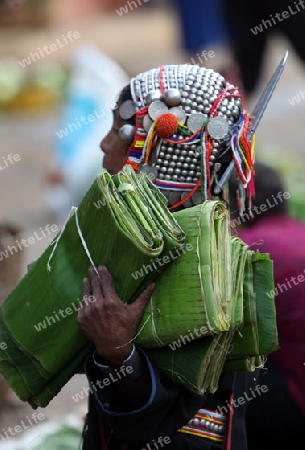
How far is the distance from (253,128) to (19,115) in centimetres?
776

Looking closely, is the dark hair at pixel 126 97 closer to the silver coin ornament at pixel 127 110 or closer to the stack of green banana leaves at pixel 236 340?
the silver coin ornament at pixel 127 110

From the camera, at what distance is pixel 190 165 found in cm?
249

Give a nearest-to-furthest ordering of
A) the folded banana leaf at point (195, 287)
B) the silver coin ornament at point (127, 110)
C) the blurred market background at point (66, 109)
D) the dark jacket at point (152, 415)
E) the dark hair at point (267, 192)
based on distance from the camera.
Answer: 1. the folded banana leaf at point (195, 287)
2. the dark jacket at point (152, 415)
3. the silver coin ornament at point (127, 110)
4. the dark hair at point (267, 192)
5. the blurred market background at point (66, 109)

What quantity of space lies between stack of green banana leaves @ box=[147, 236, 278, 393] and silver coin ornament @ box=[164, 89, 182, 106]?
422mm

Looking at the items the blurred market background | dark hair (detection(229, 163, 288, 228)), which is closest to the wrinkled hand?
the blurred market background

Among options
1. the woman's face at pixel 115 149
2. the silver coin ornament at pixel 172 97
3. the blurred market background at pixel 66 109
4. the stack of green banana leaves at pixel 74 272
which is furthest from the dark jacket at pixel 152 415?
the blurred market background at pixel 66 109

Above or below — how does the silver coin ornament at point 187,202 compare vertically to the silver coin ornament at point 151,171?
below

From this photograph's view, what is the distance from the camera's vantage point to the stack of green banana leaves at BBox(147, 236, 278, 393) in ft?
7.07

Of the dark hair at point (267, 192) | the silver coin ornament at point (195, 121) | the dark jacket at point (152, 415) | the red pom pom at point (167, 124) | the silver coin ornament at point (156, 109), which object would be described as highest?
the silver coin ornament at point (156, 109)

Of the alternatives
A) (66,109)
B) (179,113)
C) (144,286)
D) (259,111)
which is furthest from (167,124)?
(66,109)

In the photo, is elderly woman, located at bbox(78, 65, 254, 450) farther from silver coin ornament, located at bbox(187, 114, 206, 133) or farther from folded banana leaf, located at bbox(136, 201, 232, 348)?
folded banana leaf, located at bbox(136, 201, 232, 348)

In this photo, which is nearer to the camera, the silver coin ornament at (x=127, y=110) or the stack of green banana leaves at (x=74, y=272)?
the stack of green banana leaves at (x=74, y=272)

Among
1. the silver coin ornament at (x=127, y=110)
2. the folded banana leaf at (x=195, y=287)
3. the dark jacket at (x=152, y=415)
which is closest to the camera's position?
the folded banana leaf at (x=195, y=287)

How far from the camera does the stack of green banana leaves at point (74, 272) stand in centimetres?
212
